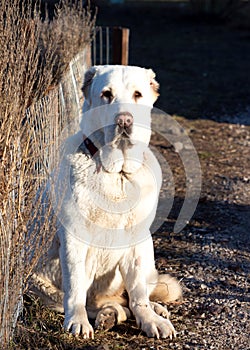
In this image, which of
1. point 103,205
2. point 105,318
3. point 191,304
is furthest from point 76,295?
point 191,304

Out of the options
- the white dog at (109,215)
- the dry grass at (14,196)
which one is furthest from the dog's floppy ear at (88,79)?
the dry grass at (14,196)

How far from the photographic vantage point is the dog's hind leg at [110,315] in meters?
4.20

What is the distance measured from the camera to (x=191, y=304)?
15.4 ft

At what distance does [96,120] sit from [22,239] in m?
0.92

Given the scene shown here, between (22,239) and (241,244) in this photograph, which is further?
(241,244)

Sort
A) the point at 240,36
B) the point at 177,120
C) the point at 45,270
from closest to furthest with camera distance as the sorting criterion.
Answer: the point at 45,270
the point at 177,120
the point at 240,36

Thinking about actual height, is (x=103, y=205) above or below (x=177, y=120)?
above

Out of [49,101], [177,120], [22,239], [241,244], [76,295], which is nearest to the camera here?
[22,239]

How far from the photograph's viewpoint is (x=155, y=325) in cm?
414

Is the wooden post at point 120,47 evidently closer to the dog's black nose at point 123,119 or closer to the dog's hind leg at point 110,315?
the dog's black nose at point 123,119

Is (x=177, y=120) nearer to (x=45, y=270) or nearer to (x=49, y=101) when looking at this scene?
(x=49, y=101)

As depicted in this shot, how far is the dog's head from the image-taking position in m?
4.17

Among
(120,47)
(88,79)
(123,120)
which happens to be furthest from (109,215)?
(120,47)

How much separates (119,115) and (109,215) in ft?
1.96
